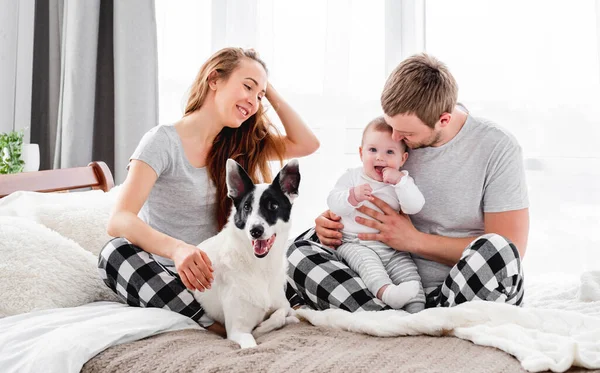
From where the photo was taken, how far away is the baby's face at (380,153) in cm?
179

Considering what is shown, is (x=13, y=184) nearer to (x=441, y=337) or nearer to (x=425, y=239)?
(x=425, y=239)

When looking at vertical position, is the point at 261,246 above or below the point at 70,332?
above

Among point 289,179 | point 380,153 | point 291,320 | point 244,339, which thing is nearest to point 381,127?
point 380,153

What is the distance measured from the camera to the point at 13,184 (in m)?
2.36

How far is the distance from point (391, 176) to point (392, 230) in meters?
0.16

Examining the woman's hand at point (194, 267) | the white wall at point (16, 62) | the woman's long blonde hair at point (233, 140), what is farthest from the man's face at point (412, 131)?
the white wall at point (16, 62)

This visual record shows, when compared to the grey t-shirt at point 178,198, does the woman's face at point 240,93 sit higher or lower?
higher

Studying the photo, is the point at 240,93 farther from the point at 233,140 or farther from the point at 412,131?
the point at 412,131

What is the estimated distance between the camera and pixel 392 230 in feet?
5.76

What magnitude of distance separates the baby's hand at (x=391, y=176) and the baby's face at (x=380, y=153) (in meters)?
→ 0.03

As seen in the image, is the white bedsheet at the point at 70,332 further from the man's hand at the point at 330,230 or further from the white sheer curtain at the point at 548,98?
the white sheer curtain at the point at 548,98

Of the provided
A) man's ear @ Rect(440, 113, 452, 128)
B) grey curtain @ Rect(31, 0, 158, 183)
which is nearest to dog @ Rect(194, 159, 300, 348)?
man's ear @ Rect(440, 113, 452, 128)

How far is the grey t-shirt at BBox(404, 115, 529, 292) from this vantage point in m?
1.76

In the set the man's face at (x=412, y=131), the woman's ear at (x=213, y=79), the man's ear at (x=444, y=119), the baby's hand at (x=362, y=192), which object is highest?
the woman's ear at (x=213, y=79)
